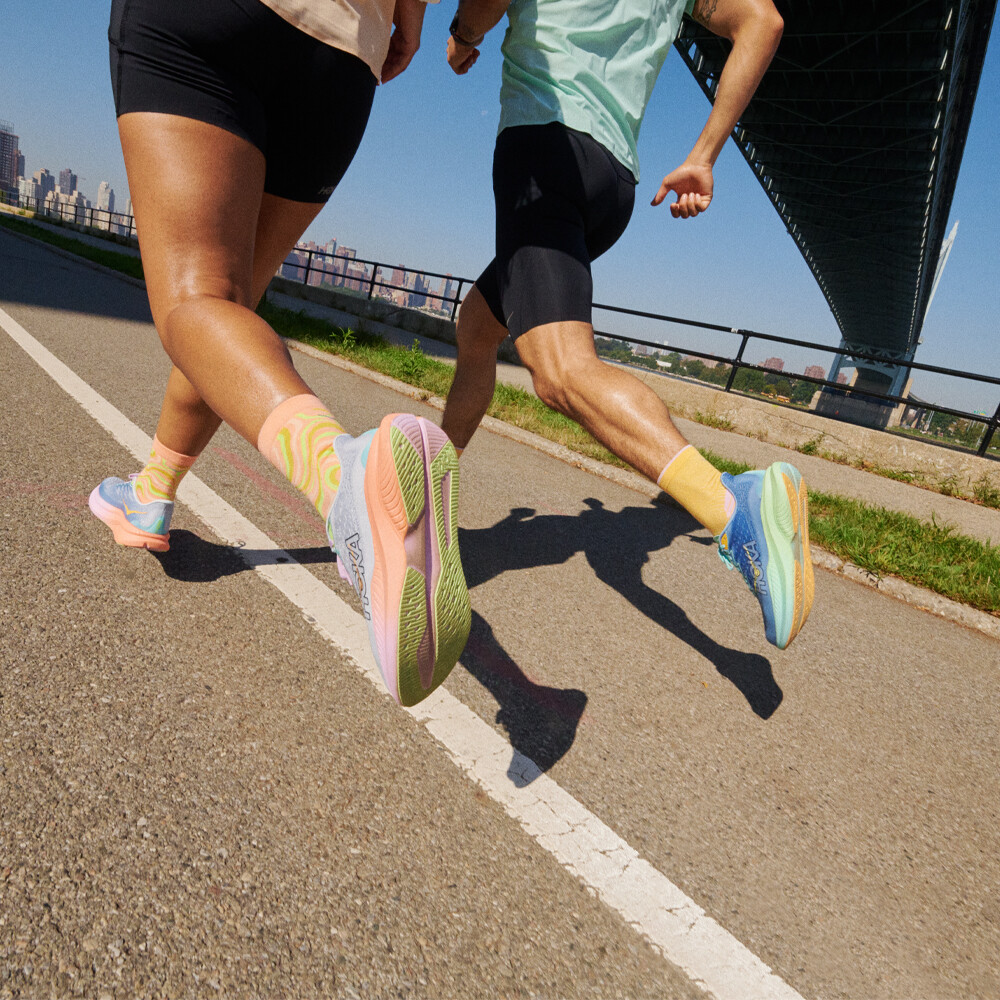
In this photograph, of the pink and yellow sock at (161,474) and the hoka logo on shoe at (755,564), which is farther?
the pink and yellow sock at (161,474)

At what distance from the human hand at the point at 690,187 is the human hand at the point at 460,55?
913 millimetres

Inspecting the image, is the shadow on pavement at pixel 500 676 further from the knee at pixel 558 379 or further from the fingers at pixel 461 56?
the fingers at pixel 461 56

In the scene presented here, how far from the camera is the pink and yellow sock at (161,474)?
2.02 metres

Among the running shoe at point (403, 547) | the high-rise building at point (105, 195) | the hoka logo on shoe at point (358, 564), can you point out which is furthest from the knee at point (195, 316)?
the high-rise building at point (105, 195)

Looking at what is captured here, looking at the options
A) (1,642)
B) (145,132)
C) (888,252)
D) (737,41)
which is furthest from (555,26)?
(888,252)

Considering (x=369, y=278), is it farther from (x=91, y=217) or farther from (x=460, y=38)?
(x=91, y=217)

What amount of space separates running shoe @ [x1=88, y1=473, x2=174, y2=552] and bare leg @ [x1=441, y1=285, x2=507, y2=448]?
1.06m

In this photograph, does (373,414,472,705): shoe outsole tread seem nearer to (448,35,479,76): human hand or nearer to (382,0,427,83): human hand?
(382,0,427,83): human hand

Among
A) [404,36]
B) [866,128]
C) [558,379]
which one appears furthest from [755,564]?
[866,128]

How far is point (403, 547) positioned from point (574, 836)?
732 millimetres

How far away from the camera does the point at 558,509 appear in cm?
381

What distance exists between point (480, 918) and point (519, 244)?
5.25 ft

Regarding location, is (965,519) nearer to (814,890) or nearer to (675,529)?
(675,529)

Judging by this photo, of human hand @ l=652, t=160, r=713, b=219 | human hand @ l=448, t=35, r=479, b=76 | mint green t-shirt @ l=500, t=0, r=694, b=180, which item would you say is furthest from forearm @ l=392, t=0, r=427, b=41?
human hand @ l=652, t=160, r=713, b=219
